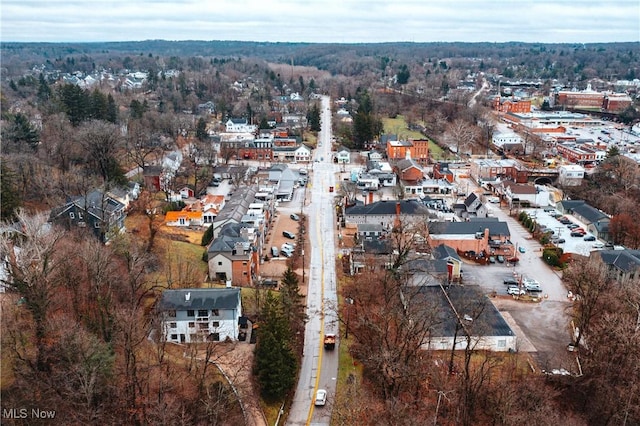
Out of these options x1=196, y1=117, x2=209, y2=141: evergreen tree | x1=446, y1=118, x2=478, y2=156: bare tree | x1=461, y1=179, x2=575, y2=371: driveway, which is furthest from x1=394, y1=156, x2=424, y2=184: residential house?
x1=196, y1=117, x2=209, y2=141: evergreen tree

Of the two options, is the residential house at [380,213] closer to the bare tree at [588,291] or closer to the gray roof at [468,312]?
the gray roof at [468,312]

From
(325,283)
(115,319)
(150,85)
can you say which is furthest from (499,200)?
(150,85)

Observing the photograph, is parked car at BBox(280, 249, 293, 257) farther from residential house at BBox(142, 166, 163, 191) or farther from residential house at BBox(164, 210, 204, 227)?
residential house at BBox(142, 166, 163, 191)

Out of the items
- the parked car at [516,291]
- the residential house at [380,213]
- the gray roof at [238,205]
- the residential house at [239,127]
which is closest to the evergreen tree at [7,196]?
the gray roof at [238,205]

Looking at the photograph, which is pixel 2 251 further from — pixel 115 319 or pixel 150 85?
pixel 150 85

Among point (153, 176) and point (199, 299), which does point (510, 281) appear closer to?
point (199, 299)

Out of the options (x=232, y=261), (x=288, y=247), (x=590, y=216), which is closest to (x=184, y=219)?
(x=288, y=247)
